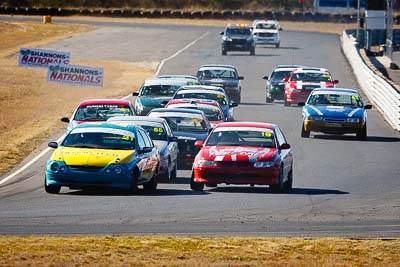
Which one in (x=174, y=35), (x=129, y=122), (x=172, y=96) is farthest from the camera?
(x=174, y=35)

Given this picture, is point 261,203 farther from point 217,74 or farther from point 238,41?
point 238,41

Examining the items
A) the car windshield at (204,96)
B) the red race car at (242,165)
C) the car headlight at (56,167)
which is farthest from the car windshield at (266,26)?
the car headlight at (56,167)

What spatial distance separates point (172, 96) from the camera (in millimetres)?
37594

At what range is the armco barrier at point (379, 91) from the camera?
39188 mm

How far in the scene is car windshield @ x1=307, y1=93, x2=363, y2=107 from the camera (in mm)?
35812

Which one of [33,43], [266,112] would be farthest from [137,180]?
[33,43]

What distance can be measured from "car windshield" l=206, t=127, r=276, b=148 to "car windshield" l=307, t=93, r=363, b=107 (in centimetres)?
1262

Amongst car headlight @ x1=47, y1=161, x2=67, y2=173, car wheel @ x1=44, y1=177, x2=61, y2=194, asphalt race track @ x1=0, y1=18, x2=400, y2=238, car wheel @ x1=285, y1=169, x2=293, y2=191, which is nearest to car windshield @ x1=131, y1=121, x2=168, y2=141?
asphalt race track @ x1=0, y1=18, x2=400, y2=238

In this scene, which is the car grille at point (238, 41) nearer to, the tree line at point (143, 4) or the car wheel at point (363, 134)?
the car wheel at point (363, 134)

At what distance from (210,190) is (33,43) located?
6265 cm

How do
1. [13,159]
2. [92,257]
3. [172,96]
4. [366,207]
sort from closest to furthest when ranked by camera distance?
1. [92,257]
2. [366,207]
3. [13,159]
4. [172,96]

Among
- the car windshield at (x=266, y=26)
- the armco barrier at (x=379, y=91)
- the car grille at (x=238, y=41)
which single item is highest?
the armco barrier at (x=379, y=91)

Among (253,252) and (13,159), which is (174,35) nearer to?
(13,159)

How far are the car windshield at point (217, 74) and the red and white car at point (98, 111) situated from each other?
54.5 feet
